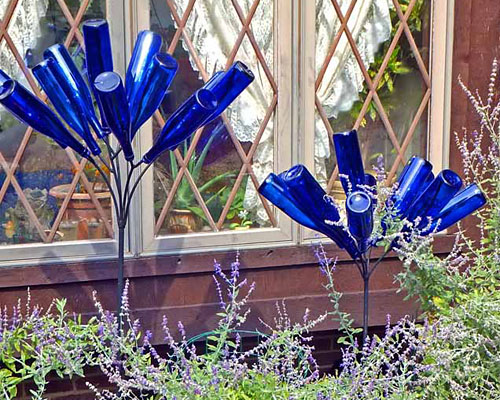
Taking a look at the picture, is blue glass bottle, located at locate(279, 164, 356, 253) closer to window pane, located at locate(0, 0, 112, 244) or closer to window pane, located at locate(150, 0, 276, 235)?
window pane, located at locate(150, 0, 276, 235)

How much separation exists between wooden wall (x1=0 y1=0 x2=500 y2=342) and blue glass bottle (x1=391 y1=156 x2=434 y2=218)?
2.72 feet

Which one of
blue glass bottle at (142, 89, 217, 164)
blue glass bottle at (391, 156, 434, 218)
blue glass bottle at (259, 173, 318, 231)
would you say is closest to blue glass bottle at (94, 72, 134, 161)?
blue glass bottle at (142, 89, 217, 164)

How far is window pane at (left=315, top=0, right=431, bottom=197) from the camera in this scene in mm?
3043

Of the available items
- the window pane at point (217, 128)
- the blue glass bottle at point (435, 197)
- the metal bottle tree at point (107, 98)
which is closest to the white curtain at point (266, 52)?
the window pane at point (217, 128)

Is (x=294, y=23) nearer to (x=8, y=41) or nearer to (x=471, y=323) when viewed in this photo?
(x=8, y=41)

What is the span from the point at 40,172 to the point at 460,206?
158 cm

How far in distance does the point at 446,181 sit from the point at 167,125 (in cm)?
89

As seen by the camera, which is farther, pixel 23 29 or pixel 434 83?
pixel 434 83

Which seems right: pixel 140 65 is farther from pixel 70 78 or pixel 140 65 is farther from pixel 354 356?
pixel 354 356

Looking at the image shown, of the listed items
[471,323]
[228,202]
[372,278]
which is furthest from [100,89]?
[372,278]

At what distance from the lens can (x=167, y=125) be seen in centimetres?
227

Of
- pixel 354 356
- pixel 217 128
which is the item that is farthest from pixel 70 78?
pixel 354 356

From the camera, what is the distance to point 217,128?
299 centimetres

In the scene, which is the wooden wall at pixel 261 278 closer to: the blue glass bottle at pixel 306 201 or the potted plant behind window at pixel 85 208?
the potted plant behind window at pixel 85 208
